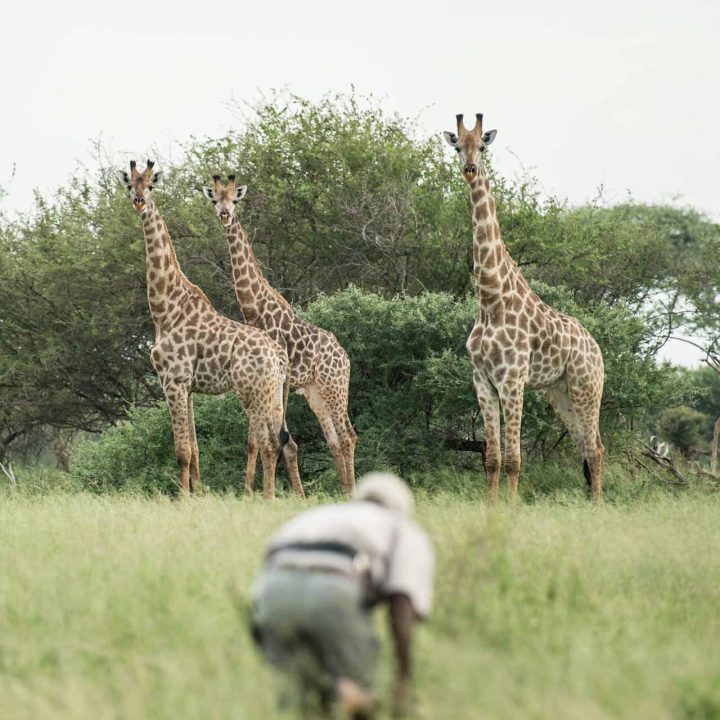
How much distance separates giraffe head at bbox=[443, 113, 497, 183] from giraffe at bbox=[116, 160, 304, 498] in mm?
3325

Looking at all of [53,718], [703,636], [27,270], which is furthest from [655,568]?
[27,270]

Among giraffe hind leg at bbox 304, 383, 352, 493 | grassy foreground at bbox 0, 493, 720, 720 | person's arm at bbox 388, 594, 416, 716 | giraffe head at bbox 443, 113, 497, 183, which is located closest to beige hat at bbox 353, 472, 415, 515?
person's arm at bbox 388, 594, 416, 716

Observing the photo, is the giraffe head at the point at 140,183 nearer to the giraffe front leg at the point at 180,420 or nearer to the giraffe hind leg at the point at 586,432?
the giraffe front leg at the point at 180,420

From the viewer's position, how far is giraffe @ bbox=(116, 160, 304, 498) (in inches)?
600

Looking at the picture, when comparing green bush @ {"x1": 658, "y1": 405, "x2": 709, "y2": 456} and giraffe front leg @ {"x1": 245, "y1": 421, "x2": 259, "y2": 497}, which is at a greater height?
giraffe front leg @ {"x1": 245, "y1": 421, "x2": 259, "y2": 497}

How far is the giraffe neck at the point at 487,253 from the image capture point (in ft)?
47.8

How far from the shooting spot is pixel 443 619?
755cm

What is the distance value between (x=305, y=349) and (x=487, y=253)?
10.6 feet

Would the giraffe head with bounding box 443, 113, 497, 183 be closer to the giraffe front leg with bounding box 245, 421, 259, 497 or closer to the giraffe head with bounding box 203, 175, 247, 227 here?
the giraffe head with bounding box 203, 175, 247, 227

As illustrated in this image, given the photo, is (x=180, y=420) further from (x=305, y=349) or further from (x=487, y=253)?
(x=487, y=253)

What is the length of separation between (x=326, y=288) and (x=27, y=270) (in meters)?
7.11

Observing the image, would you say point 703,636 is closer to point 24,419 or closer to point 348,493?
point 348,493

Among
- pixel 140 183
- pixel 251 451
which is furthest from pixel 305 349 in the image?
pixel 140 183

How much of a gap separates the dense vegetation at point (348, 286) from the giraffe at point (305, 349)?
1461mm
